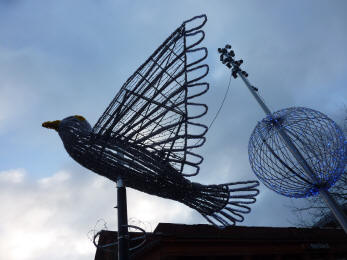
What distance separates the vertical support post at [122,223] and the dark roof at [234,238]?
2.24 meters

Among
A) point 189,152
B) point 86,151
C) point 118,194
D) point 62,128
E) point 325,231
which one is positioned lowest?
point 325,231

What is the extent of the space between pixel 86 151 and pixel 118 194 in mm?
1535

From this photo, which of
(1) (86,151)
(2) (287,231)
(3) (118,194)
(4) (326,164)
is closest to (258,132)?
(4) (326,164)

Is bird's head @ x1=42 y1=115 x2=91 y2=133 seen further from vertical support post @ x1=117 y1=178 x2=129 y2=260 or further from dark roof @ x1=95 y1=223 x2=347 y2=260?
dark roof @ x1=95 y1=223 x2=347 y2=260

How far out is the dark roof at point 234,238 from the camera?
10203 millimetres

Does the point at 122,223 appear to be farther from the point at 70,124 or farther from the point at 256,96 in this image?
the point at 256,96

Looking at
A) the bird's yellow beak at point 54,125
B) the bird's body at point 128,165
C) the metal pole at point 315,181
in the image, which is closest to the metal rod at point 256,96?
the metal pole at point 315,181

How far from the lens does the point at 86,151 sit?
7859 millimetres

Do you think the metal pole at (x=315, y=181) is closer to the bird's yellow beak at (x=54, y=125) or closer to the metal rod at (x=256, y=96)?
the metal rod at (x=256, y=96)

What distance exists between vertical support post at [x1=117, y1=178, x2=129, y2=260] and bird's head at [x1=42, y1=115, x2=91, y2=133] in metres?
1.93

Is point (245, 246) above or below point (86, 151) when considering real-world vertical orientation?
below

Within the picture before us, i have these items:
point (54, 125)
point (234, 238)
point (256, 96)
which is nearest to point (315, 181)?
point (256, 96)

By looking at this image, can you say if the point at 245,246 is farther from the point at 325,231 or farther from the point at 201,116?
the point at 201,116

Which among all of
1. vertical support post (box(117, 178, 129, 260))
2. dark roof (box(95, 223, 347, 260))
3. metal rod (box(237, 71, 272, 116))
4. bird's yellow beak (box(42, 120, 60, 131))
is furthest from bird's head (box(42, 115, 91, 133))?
metal rod (box(237, 71, 272, 116))
